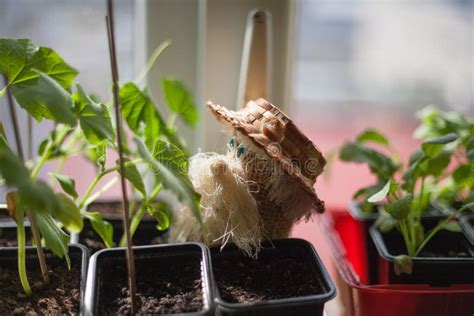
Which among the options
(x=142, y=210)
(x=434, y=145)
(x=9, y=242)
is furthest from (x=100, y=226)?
(x=434, y=145)

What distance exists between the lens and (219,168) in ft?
2.48

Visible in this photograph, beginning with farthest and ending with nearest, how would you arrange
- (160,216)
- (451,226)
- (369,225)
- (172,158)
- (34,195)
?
(369,225) < (451,226) < (160,216) < (172,158) < (34,195)

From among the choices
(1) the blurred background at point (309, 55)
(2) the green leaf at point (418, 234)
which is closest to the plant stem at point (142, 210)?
(1) the blurred background at point (309, 55)

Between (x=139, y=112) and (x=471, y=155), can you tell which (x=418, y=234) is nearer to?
(x=471, y=155)

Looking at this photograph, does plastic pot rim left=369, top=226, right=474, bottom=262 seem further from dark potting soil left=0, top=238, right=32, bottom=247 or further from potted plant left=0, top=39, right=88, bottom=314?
dark potting soil left=0, top=238, right=32, bottom=247

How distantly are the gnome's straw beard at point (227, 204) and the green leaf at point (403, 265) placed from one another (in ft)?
0.65

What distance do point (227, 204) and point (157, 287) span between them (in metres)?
0.15

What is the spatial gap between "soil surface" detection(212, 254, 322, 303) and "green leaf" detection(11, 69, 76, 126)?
303 mm

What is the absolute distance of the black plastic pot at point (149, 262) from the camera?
0.69 meters

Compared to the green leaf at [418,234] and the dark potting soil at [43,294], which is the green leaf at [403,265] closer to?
the green leaf at [418,234]

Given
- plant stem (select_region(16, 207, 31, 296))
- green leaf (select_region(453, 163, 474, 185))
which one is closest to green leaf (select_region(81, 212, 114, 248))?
plant stem (select_region(16, 207, 31, 296))

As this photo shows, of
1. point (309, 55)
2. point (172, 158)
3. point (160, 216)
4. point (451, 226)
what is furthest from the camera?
point (309, 55)

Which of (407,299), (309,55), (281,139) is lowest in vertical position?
(407,299)

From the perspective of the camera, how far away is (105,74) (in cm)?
115
